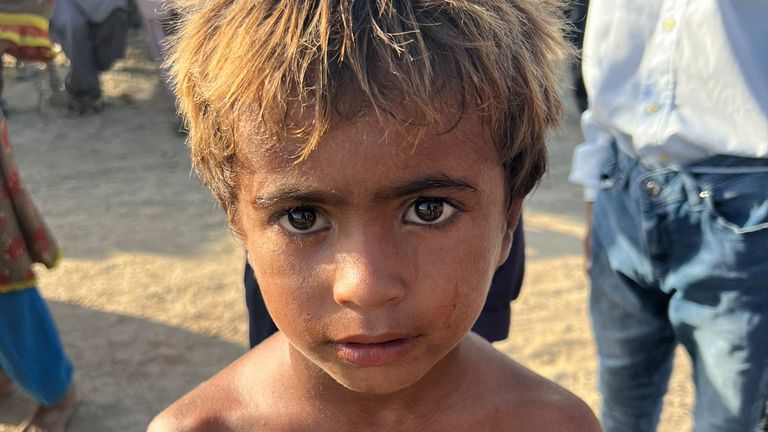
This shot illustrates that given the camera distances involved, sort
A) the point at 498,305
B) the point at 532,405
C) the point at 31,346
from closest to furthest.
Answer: the point at 532,405 < the point at 498,305 < the point at 31,346

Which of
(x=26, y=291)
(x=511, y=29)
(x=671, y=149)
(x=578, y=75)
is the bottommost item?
(x=578, y=75)

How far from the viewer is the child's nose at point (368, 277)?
92 centimetres

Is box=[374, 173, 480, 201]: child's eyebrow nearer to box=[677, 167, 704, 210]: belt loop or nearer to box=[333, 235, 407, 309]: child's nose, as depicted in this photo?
box=[333, 235, 407, 309]: child's nose

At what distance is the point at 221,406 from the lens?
125cm

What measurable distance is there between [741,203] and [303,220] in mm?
991

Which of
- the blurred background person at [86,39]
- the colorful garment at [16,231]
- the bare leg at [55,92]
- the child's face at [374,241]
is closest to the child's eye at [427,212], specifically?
the child's face at [374,241]

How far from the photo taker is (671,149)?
5.20ft

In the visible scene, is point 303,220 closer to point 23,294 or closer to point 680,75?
point 680,75

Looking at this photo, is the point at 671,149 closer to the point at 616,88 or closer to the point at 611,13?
the point at 616,88

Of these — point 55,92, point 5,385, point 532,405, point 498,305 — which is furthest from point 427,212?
point 55,92

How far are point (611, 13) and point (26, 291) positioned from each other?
1.97 meters

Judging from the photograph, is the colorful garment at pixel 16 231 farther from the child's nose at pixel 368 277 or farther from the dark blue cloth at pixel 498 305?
the child's nose at pixel 368 277

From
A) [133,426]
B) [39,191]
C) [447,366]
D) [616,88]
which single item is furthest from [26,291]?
[39,191]

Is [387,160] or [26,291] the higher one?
[387,160]
